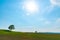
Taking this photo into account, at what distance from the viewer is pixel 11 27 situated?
87.7 metres
